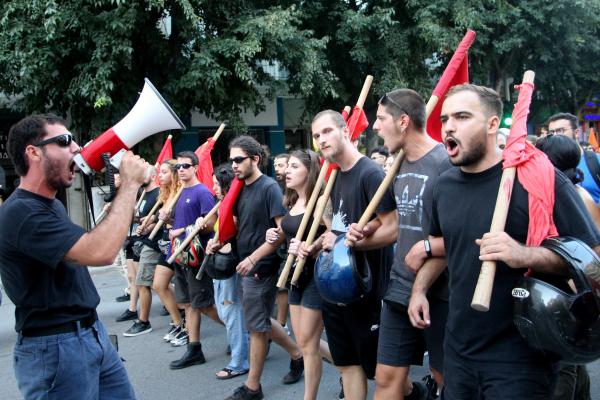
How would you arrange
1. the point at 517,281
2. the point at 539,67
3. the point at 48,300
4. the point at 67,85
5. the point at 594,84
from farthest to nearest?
the point at 594,84 < the point at 539,67 < the point at 67,85 < the point at 48,300 < the point at 517,281

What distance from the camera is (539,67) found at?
17.9m

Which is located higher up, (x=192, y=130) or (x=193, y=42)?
(x=193, y=42)

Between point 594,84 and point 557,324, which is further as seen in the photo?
point 594,84

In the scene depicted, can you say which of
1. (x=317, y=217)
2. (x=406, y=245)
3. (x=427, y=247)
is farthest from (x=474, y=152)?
(x=317, y=217)

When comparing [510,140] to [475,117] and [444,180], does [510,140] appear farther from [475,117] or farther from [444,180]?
[444,180]

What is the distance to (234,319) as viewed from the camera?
5160 mm

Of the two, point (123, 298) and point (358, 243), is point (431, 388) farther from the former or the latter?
point (123, 298)

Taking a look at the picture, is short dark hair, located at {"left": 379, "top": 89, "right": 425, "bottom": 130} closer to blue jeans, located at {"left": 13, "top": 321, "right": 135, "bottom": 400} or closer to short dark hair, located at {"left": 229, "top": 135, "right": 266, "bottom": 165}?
short dark hair, located at {"left": 229, "top": 135, "right": 266, "bottom": 165}

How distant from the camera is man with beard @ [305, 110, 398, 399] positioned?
136 inches

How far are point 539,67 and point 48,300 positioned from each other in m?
17.9

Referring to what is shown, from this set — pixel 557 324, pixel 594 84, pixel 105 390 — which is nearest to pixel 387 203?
pixel 557 324

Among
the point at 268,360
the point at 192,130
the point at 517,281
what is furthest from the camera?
the point at 192,130

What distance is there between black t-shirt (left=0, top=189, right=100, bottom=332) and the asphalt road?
228cm

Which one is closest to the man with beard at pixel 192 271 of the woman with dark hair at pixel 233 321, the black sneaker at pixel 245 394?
the woman with dark hair at pixel 233 321
